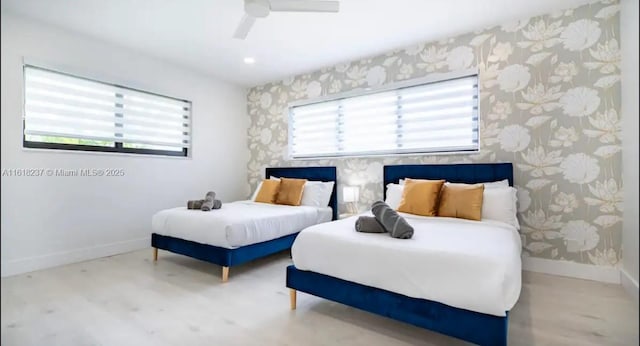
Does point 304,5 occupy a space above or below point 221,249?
above

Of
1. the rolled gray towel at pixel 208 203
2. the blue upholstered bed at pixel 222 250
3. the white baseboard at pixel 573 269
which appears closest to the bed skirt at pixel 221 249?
the blue upholstered bed at pixel 222 250

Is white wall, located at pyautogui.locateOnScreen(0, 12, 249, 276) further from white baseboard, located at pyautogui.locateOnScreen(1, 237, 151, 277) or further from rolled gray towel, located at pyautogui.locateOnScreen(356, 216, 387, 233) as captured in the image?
rolled gray towel, located at pyautogui.locateOnScreen(356, 216, 387, 233)

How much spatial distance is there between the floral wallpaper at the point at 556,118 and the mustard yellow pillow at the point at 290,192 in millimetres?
1679

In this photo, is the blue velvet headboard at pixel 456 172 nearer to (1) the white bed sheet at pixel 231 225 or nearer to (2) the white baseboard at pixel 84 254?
(1) the white bed sheet at pixel 231 225

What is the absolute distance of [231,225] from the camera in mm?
2793

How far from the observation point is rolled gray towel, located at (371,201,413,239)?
2008 millimetres

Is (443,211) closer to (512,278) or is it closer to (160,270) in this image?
(512,278)

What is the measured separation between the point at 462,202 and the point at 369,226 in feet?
3.59

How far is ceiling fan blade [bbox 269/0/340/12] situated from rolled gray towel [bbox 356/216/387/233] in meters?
1.66

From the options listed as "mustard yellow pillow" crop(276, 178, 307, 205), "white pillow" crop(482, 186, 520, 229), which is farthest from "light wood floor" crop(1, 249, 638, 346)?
"mustard yellow pillow" crop(276, 178, 307, 205)

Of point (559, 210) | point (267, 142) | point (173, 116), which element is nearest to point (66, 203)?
point (173, 116)

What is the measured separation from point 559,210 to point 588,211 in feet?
0.69

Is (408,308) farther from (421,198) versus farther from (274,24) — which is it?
(274,24)

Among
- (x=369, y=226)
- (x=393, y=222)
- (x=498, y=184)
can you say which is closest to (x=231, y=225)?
(x=369, y=226)
